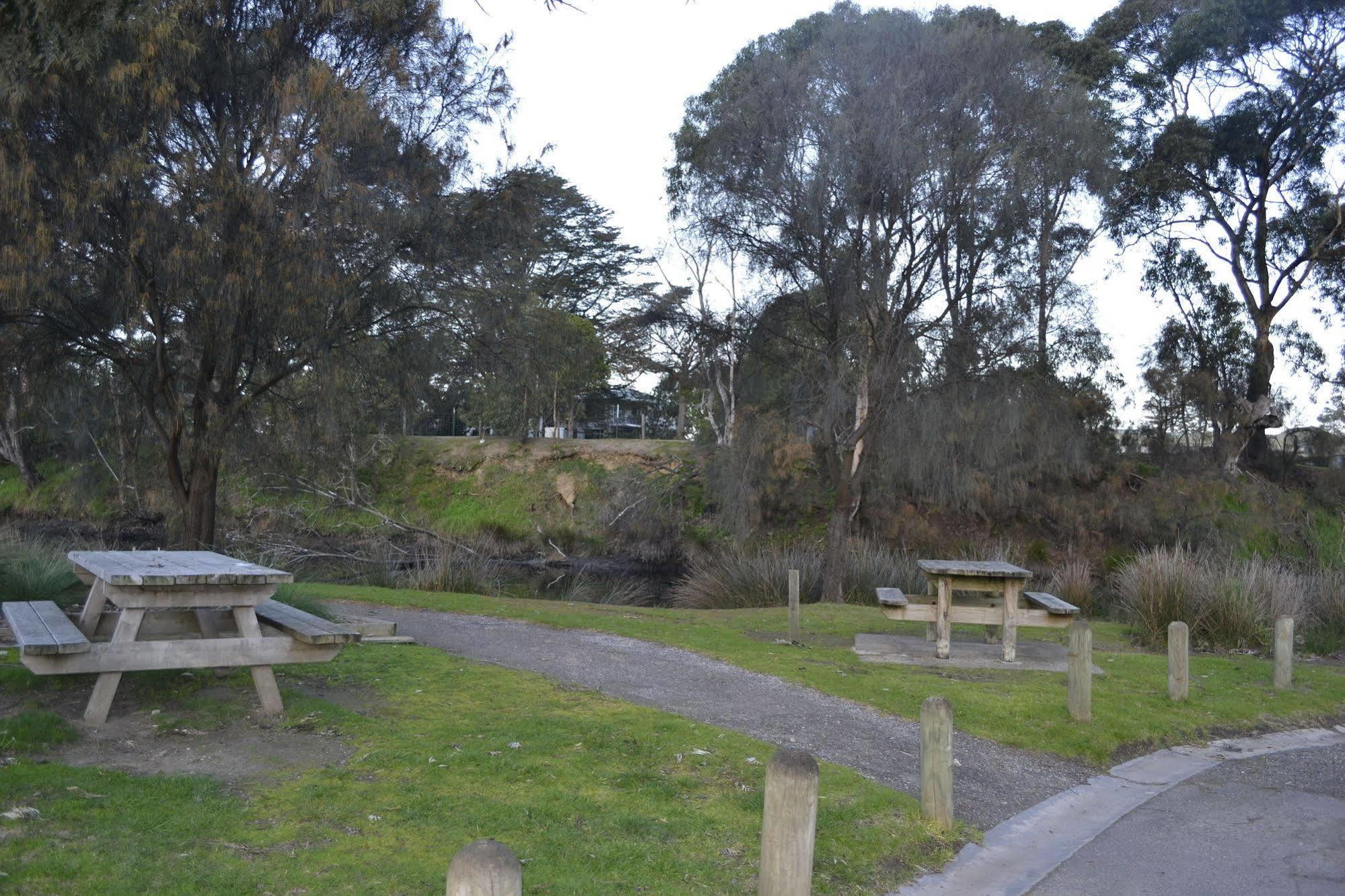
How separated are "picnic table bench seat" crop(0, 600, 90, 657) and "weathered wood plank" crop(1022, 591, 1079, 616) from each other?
8.11m

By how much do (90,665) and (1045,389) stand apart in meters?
19.6

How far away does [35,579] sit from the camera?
10.0 meters

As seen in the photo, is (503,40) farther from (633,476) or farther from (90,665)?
(633,476)

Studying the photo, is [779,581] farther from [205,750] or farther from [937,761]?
[205,750]

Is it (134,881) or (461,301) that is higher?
(461,301)

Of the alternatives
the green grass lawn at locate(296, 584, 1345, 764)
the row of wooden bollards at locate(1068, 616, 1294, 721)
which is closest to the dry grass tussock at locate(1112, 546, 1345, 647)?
the green grass lawn at locate(296, 584, 1345, 764)

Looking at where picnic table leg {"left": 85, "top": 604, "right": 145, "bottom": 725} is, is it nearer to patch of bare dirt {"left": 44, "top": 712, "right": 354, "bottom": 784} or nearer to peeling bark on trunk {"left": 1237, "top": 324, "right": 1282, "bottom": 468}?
patch of bare dirt {"left": 44, "top": 712, "right": 354, "bottom": 784}

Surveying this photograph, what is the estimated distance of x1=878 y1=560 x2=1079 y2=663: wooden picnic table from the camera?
10.0 metres

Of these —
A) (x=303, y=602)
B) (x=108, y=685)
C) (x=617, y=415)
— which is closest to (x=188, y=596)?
(x=108, y=685)

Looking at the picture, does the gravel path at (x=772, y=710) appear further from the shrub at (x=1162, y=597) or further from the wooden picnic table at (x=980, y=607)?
the shrub at (x=1162, y=597)

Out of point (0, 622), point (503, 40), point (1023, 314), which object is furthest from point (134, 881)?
point (1023, 314)

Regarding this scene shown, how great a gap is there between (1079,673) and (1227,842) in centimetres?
223

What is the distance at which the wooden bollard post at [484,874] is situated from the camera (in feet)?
8.27

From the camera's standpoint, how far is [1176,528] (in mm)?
23750
